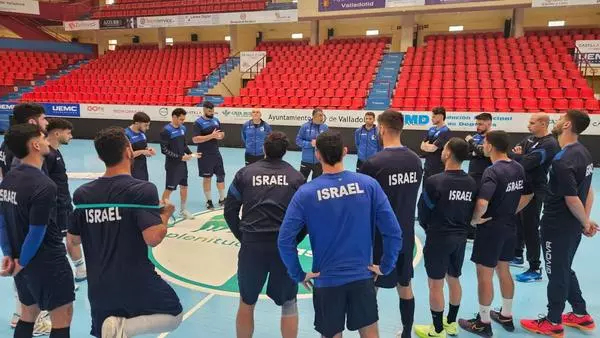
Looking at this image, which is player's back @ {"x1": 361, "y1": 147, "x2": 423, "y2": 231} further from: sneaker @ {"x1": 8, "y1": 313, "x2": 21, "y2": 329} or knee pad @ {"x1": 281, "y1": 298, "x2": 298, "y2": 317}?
sneaker @ {"x1": 8, "y1": 313, "x2": 21, "y2": 329}

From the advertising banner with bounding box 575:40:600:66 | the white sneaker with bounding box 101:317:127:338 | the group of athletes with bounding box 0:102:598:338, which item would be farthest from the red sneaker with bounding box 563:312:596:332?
the advertising banner with bounding box 575:40:600:66

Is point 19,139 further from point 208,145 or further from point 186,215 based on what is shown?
point 208,145

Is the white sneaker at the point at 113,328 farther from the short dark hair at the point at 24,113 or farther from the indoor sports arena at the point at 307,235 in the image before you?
the short dark hair at the point at 24,113

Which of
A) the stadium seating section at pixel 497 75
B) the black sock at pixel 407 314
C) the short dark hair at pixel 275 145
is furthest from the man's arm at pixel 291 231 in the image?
the stadium seating section at pixel 497 75

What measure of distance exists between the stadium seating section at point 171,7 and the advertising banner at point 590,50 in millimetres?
12631

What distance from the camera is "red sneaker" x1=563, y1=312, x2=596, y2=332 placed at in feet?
12.0

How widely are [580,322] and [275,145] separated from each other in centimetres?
314

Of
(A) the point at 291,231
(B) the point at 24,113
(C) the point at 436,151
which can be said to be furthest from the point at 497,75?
(B) the point at 24,113

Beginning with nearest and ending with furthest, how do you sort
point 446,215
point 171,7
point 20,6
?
point 446,215
point 20,6
point 171,7

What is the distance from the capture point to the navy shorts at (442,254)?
3.26 meters

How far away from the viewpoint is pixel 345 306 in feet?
8.15

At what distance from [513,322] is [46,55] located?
84.0ft

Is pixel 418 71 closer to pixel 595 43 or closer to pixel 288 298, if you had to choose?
pixel 595 43

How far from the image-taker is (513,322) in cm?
381
